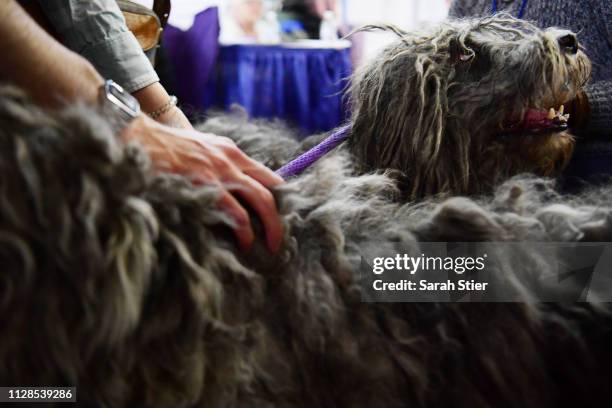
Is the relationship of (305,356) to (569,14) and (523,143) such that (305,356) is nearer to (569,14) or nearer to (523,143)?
(523,143)

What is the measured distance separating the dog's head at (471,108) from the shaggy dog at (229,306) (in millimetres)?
402

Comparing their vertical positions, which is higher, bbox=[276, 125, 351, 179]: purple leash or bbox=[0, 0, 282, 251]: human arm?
bbox=[0, 0, 282, 251]: human arm

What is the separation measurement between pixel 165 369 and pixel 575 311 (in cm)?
45

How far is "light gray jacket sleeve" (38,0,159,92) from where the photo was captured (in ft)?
3.50

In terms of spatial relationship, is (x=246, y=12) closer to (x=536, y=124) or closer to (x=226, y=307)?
(x=536, y=124)

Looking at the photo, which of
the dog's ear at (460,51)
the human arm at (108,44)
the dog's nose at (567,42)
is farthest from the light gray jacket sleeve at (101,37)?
the dog's nose at (567,42)

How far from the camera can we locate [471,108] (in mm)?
1224

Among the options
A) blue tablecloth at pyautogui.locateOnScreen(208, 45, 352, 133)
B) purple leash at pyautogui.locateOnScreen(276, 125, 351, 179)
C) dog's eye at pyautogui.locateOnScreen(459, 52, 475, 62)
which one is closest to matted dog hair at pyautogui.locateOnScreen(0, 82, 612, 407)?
purple leash at pyautogui.locateOnScreen(276, 125, 351, 179)

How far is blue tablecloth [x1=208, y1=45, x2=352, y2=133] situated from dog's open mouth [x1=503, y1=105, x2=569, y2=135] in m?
1.63

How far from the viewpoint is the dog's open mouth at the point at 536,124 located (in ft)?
3.94

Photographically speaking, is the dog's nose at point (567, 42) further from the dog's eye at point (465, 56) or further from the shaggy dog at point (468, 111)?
the dog's eye at point (465, 56)

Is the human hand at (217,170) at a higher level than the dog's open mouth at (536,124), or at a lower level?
higher

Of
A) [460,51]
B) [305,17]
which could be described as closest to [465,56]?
[460,51]

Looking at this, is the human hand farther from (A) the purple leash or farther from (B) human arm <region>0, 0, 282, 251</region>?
(A) the purple leash
